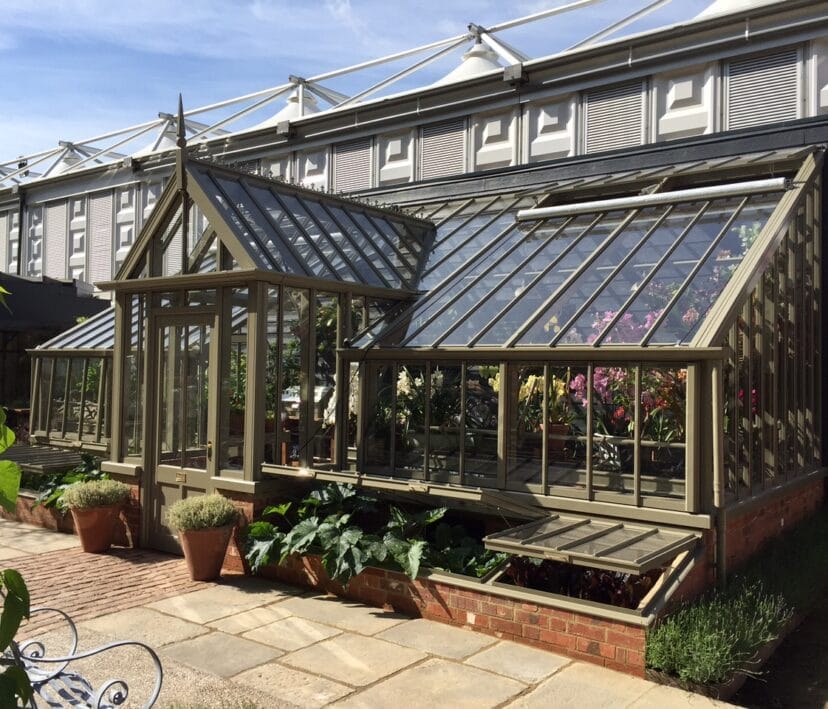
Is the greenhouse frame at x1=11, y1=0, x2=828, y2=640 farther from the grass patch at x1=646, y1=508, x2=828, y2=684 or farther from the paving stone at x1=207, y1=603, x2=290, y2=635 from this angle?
the paving stone at x1=207, y1=603, x2=290, y2=635

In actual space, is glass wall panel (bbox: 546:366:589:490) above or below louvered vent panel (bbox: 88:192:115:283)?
below

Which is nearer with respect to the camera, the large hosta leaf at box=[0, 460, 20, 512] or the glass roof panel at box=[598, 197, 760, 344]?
the large hosta leaf at box=[0, 460, 20, 512]

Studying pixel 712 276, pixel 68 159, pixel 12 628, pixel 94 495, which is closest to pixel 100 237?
pixel 68 159

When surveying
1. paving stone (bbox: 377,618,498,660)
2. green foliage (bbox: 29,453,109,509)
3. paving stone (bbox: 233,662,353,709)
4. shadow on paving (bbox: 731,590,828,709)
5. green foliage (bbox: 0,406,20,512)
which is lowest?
shadow on paving (bbox: 731,590,828,709)

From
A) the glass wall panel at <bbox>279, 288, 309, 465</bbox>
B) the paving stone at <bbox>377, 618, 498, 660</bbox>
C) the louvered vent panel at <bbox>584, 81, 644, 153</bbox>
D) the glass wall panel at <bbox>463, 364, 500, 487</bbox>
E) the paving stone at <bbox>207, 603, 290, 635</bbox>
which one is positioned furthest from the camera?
the louvered vent panel at <bbox>584, 81, 644, 153</bbox>

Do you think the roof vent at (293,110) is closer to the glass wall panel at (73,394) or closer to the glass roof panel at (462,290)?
the glass wall panel at (73,394)

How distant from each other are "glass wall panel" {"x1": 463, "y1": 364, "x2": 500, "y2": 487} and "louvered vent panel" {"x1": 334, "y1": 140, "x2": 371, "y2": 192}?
7.50 metres

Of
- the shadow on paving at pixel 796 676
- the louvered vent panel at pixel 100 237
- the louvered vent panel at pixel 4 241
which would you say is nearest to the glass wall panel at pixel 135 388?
the shadow on paving at pixel 796 676

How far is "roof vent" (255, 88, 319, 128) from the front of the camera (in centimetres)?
1651

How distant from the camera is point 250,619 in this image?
21.7 ft

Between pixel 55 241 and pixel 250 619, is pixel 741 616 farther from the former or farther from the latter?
pixel 55 241

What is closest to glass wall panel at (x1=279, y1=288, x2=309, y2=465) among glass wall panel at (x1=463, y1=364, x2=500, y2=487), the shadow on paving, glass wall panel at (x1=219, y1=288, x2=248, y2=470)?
glass wall panel at (x1=219, y1=288, x2=248, y2=470)

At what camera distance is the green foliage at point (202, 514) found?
300 inches

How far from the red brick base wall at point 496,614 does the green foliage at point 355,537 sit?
0.55ft
